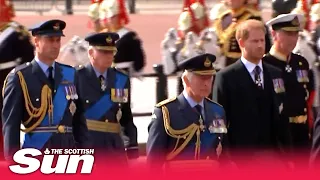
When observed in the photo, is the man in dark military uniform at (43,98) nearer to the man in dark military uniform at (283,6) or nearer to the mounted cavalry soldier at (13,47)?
the mounted cavalry soldier at (13,47)

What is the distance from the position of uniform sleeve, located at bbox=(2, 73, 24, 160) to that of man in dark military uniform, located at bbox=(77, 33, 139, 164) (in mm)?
653

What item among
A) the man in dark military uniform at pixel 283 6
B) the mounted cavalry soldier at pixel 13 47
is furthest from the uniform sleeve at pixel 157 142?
the man in dark military uniform at pixel 283 6

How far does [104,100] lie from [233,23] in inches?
118

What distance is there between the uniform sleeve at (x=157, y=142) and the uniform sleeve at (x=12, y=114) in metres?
0.97

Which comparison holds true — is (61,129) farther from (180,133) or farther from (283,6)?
(283,6)

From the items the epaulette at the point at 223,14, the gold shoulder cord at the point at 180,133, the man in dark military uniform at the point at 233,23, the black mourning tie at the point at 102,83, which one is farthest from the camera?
the epaulette at the point at 223,14

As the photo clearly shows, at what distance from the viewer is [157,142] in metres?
6.79

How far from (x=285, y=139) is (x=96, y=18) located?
180 inches

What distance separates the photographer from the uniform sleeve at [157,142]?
22.1 ft

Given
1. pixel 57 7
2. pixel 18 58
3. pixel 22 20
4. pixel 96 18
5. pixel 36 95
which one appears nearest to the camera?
pixel 36 95

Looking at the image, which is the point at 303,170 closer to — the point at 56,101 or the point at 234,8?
the point at 56,101

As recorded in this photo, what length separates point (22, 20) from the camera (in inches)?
927

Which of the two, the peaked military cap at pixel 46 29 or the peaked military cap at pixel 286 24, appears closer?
the peaked military cap at pixel 46 29

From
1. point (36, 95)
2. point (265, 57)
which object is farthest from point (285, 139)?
point (36, 95)
